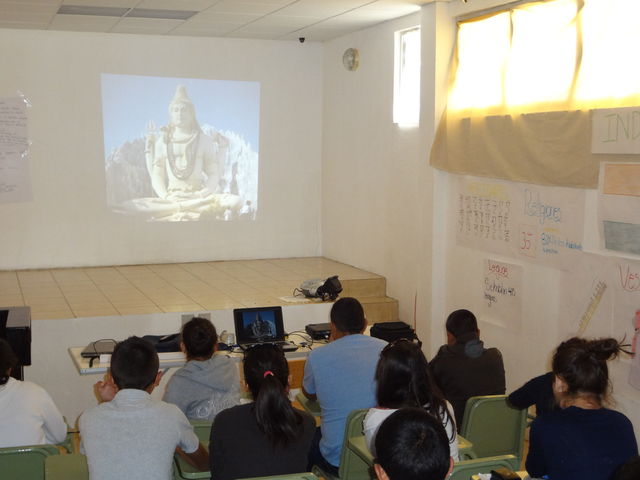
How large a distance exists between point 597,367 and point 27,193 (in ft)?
23.7

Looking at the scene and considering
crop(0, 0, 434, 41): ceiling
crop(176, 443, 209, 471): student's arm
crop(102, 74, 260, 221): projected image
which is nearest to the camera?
crop(176, 443, 209, 471): student's arm

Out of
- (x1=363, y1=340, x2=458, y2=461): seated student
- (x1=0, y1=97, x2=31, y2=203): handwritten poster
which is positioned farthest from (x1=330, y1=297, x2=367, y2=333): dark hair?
(x1=0, y1=97, x2=31, y2=203): handwritten poster

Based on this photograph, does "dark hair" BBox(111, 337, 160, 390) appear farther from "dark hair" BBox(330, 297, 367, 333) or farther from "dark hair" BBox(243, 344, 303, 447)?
"dark hair" BBox(330, 297, 367, 333)

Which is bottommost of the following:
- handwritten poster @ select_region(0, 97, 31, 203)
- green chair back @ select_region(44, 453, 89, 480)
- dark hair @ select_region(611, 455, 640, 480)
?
green chair back @ select_region(44, 453, 89, 480)

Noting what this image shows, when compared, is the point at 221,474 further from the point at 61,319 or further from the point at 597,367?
the point at 61,319

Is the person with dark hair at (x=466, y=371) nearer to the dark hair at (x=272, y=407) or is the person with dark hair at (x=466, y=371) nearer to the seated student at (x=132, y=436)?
the dark hair at (x=272, y=407)

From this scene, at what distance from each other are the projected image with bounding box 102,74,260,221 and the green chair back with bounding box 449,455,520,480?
6906mm

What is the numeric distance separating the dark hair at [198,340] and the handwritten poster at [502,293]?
2804mm

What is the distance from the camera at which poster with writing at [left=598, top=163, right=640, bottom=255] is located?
4.33 meters

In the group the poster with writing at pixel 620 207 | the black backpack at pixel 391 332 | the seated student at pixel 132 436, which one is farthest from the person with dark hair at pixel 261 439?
the black backpack at pixel 391 332

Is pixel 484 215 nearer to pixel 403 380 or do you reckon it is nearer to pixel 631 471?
pixel 403 380

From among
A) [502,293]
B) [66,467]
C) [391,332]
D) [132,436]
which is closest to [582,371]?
[132,436]

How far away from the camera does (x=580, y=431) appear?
2385 mm

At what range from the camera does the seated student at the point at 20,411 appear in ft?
9.51
